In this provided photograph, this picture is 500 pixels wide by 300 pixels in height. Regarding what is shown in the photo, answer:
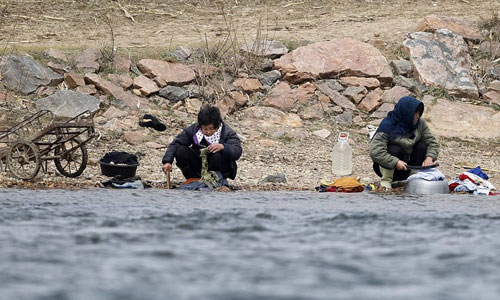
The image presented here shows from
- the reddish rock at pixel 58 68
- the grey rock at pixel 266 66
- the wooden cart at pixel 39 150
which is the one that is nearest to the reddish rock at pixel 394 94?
the grey rock at pixel 266 66

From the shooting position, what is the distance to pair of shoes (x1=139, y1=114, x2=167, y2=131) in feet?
32.3

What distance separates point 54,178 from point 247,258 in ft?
17.0

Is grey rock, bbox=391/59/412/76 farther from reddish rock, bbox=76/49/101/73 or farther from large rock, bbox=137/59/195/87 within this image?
reddish rock, bbox=76/49/101/73

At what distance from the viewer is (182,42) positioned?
13.6 meters

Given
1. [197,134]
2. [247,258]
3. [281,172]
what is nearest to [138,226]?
[247,258]

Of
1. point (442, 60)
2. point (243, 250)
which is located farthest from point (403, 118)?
point (442, 60)

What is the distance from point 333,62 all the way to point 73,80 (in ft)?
13.0

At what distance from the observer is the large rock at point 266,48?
12018 millimetres

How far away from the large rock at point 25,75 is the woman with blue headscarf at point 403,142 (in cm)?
550

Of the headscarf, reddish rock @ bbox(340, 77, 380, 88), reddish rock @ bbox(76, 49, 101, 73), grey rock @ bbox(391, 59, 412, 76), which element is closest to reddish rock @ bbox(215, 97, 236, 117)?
reddish rock @ bbox(340, 77, 380, 88)

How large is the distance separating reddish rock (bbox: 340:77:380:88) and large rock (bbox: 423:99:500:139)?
949 millimetres

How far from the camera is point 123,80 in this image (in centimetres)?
1120

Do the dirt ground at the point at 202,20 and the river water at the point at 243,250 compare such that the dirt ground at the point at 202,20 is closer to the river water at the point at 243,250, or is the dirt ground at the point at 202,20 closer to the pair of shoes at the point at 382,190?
the pair of shoes at the point at 382,190

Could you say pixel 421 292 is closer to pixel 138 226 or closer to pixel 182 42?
pixel 138 226
